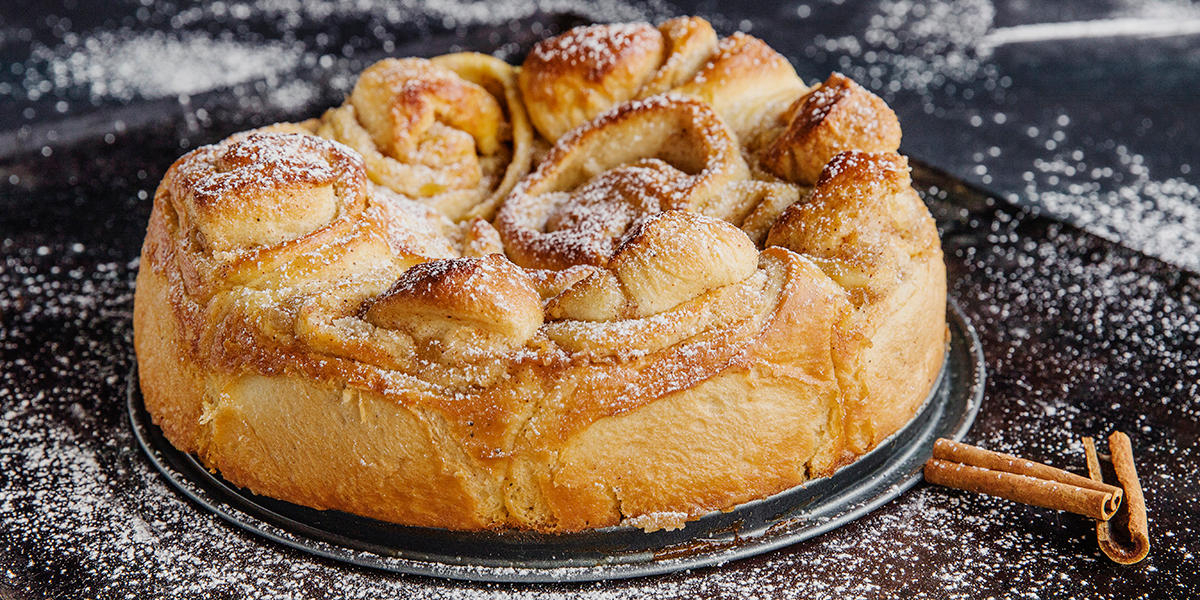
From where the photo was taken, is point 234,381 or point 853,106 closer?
point 234,381

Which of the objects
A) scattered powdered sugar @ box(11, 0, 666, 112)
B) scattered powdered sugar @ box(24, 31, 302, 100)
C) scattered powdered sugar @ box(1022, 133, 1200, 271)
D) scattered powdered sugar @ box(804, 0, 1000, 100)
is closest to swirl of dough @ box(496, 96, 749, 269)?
scattered powdered sugar @ box(1022, 133, 1200, 271)

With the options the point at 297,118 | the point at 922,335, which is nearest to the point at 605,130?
the point at 922,335

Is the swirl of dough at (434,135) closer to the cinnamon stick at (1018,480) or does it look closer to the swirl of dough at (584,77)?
the swirl of dough at (584,77)

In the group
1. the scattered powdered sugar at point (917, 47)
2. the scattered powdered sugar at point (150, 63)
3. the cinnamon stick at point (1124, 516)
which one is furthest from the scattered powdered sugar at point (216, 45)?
the cinnamon stick at point (1124, 516)

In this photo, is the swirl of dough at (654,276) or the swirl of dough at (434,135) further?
the swirl of dough at (434,135)

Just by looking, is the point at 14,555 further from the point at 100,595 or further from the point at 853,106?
the point at 853,106

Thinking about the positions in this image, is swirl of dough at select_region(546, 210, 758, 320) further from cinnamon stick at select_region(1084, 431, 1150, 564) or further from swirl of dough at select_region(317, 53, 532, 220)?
cinnamon stick at select_region(1084, 431, 1150, 564)
